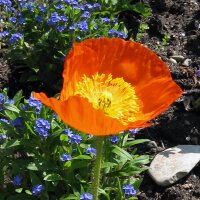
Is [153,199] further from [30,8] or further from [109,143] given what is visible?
[30,8]

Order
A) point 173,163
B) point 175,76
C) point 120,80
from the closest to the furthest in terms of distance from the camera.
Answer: point 120,80 → point 173,163 → point 175,76

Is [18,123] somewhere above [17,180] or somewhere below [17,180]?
above

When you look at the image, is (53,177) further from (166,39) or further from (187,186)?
(166,39)

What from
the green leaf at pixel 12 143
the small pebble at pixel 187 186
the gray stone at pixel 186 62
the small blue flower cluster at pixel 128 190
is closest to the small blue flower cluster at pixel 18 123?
the green leaf at pixel 12 143

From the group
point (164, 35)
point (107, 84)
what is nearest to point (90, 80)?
point (107, 84)

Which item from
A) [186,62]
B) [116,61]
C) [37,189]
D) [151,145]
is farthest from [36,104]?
[186,62]

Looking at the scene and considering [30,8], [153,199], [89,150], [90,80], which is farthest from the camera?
[30,8]

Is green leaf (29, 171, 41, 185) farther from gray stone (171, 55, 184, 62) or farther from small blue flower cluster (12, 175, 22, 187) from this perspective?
gray stone (171, 55, 184, 62)
